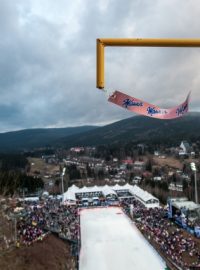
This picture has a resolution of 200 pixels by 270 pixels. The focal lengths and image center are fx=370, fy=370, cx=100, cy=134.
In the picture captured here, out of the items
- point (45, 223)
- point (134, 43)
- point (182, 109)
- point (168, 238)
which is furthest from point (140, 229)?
point (134, 43)

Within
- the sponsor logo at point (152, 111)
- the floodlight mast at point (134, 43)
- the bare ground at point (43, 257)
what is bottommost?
the bare ground at point (43, 257)

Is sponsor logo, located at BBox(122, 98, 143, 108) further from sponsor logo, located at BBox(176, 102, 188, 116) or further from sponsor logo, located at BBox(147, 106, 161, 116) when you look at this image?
sponsor logo, located at BBox(176, 102, 188, 116)

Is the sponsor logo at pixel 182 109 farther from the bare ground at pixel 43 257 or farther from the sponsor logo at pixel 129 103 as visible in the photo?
the bare ground at pixel 43 257

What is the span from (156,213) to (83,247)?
1582 centimetres

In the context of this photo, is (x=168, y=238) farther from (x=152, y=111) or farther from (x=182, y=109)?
(x=152, y=111)

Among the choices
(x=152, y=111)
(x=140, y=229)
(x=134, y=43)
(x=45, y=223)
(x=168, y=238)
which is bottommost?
(x=168, y=238)

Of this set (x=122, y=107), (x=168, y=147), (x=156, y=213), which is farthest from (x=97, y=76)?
(x=168, y=147)

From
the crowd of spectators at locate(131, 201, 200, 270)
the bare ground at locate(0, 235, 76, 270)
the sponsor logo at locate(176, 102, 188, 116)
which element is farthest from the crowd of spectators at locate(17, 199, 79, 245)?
the sponsor logo at locate(176, 102, 188, 116)

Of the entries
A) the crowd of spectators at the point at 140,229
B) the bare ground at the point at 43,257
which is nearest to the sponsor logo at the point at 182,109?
the crowd of spectators at the point at 140,229

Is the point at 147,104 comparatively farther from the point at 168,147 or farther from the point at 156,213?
the point at 168,147

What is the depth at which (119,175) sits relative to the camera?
116438 mm

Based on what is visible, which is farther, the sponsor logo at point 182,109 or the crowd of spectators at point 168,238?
the crowd of spectators at point 168,238

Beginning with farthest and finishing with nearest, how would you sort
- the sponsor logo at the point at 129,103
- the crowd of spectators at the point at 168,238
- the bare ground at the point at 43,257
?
the crowd of spectators at the point at 168,238 → the bare ground at the point at 43,257 → the sponsor logo at the point at 129,103

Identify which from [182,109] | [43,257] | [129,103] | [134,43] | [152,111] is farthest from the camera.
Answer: [43,257]
